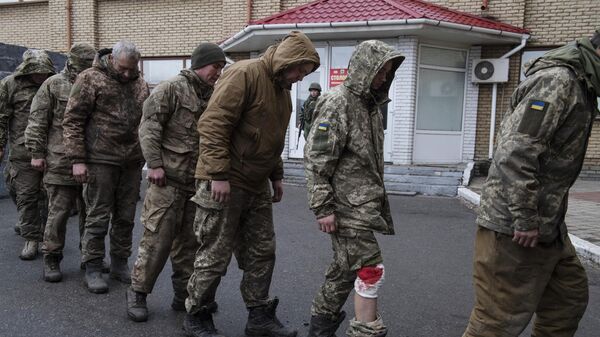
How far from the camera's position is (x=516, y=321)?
2.38m

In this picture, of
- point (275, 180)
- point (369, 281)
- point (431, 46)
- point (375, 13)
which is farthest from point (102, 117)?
point (431, 46)

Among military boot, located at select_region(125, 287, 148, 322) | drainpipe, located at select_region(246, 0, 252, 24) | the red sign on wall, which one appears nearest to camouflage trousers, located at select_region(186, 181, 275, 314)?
military boot, located at select_region(125, 287, 148, 322)

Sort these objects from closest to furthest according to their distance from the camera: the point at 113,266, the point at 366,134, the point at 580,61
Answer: the point at 580,61
the point at 366,134
the point at 113,266

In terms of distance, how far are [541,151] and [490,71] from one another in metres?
9.76

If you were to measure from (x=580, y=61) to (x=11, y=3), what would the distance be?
17704 mm

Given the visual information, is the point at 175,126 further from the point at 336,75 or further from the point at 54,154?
the point at 336,75

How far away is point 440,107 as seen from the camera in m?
11.7

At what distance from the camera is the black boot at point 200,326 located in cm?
313

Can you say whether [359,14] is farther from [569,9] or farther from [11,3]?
[11,3]

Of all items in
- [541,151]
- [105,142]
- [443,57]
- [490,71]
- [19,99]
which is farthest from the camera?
[443,57]

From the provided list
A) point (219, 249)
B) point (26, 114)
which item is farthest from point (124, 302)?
point (26, 114)

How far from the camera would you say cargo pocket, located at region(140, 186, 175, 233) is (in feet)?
11.2

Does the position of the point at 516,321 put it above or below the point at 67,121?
below

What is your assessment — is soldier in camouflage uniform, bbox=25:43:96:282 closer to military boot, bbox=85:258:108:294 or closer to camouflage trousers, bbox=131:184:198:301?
military boot, bbox=85:258:108:294
